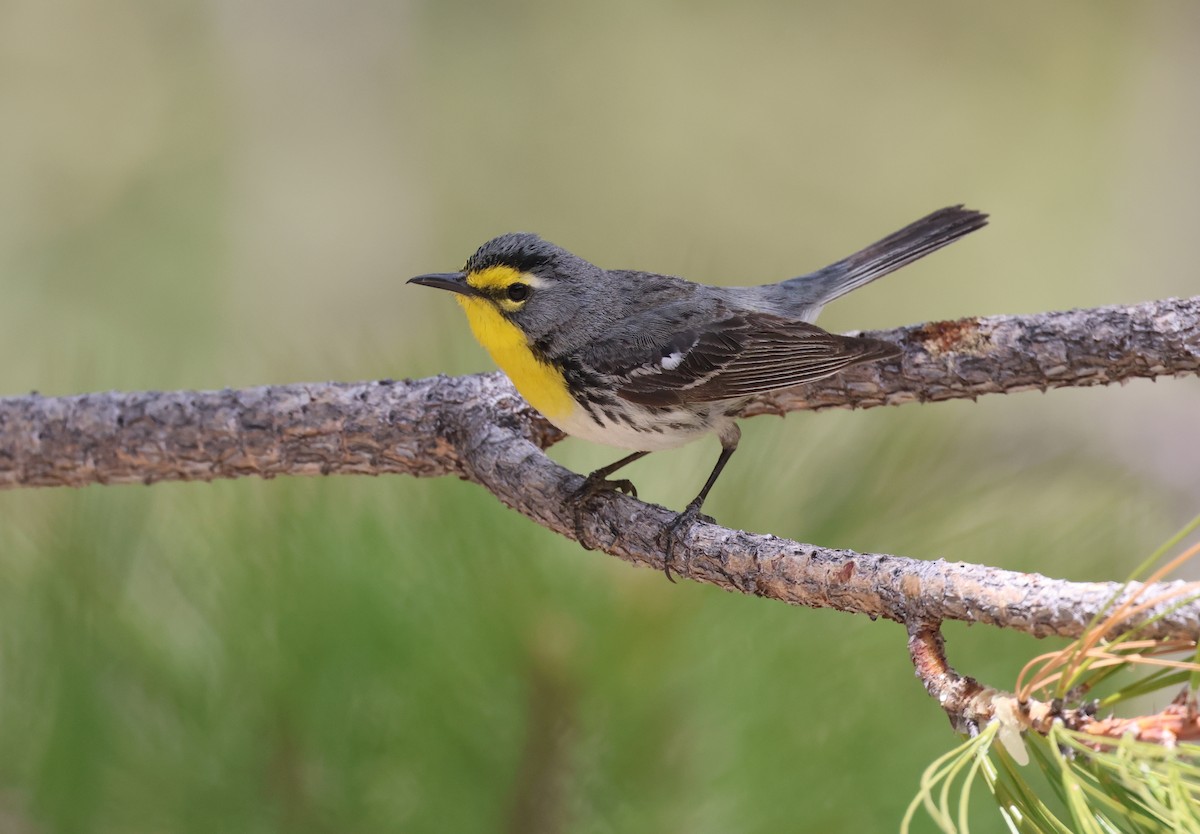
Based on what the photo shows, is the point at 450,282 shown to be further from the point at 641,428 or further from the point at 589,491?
the point at 589,491

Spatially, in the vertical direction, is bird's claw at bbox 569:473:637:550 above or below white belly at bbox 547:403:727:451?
below

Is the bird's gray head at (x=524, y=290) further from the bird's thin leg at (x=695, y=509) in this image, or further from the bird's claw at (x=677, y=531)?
the bird's claw at (x=677, y=531)

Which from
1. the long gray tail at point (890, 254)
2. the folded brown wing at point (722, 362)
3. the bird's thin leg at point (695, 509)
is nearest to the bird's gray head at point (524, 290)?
the folded brown wing at point (722, 362)

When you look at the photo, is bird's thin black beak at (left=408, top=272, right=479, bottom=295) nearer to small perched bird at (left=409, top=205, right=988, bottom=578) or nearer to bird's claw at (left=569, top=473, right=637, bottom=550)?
small perched bird at (left=409, top=205, right=988, bottom=578)

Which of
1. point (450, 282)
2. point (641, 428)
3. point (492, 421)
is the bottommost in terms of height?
point (641, 428)

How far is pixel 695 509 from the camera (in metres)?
1.75

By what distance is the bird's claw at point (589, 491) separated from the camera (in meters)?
1.74

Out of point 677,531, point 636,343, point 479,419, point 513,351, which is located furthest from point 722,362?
point 677,531

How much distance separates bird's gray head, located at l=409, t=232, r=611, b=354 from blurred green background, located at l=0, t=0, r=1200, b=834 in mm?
96

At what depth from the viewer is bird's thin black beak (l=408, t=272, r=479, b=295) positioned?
2283 millimetres

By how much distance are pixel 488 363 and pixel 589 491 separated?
64 cm

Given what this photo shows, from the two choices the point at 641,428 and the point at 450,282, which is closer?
the point at 641,428

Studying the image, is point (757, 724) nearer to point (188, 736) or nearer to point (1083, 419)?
point (188, 736)

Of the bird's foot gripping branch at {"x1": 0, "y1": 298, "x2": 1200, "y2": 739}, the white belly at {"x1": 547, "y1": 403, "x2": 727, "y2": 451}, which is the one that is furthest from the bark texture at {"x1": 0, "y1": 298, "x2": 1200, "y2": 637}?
the white belly at {"x1": 547, "y1": 403, "x2": 727, "y2": 451}
